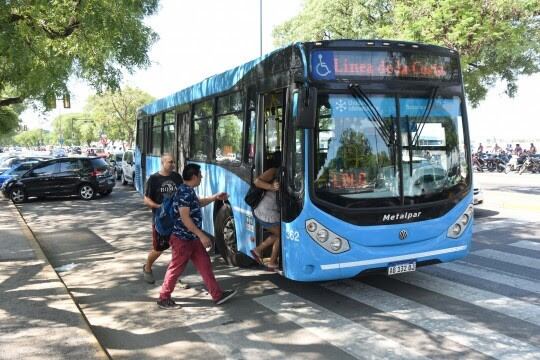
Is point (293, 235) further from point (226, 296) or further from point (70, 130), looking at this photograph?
point (70, 130)

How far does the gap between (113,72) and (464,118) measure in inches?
532

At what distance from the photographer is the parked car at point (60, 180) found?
1867 cm

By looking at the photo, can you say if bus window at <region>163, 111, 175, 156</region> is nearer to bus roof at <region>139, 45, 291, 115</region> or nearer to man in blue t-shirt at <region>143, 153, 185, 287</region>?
bus roof at <region>139, 45, 291, 115</region>

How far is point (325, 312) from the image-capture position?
566cm

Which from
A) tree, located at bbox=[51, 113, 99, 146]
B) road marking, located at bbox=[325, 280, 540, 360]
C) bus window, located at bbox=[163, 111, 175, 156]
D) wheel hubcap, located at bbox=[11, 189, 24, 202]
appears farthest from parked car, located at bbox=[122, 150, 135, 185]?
tree, located at bbox=[51, 113, 99, 146]

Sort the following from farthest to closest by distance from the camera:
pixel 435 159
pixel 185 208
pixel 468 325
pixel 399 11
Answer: pixel 399 11 → pixel 435 159 → pixel 185 208 → pixel 468 325

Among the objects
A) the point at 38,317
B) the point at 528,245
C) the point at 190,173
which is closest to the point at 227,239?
the point at 190,173

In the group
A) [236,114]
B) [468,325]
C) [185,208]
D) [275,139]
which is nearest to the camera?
[468,325]

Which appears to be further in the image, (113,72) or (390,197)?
(113,72)

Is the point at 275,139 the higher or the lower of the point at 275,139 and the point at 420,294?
the higher

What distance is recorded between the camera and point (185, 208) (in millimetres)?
5578

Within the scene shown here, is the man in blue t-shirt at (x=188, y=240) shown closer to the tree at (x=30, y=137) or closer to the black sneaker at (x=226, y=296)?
the black sneaker at (x=226, y=296)

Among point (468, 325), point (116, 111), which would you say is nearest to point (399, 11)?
point (468, 325)

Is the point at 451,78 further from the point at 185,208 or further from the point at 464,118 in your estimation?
the point at 185,208
